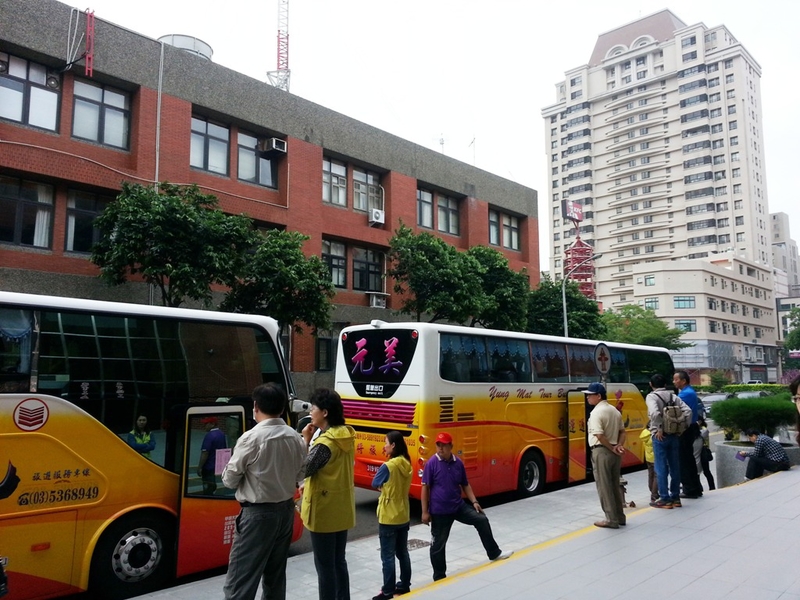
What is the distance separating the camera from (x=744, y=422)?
40.8 ft

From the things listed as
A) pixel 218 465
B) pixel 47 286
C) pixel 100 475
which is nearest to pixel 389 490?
pixel 218 465

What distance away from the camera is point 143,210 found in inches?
590

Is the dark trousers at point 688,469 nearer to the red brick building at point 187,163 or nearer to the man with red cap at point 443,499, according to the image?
the man with red cap at point 443,499

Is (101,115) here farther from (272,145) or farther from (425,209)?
(425,209)

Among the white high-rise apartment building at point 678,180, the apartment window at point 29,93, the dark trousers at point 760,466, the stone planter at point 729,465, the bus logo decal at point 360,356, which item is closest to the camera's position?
the bus logo decal at point 360,356

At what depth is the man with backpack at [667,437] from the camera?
8727 millimetres

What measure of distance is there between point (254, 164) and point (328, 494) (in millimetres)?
19189

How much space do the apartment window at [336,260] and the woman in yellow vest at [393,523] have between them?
62.3 ft

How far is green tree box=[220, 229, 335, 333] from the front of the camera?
1717 centimetres

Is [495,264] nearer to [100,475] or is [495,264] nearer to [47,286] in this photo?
[47,286]

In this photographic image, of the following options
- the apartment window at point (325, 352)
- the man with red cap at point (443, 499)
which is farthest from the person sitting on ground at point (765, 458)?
the apartment window at point (325, 352)

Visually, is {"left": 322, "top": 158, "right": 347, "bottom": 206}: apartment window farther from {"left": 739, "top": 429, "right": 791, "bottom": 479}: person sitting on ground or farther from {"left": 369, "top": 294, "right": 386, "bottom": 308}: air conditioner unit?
{"left": 739, "top": 429, "right": 791, "bottom": 479}: person sitting on ground

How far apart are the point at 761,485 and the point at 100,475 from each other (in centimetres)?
997

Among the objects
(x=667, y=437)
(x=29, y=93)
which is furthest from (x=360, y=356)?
(x=29, y=93)
